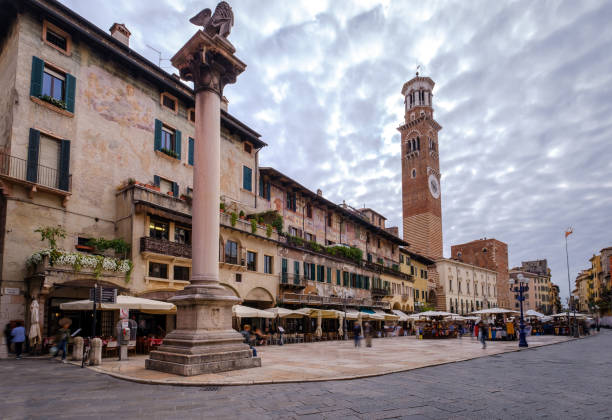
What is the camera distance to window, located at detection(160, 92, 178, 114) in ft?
86.5

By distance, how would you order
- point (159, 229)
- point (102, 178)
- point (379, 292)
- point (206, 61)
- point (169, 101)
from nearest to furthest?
point (206, 61)
point (102, 178)
point (159, 229)
point (169, 101)
point (379, 292)

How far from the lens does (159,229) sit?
2316 cm

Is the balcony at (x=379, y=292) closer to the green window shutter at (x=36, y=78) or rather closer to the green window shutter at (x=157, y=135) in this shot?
the green window shutter at (x=157, y=135)

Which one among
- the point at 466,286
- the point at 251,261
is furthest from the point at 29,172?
the point at 466,286

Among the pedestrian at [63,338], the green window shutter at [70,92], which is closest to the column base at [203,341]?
the pedestrian at [63,338]

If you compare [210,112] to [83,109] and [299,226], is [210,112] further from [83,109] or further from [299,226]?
[299,226]

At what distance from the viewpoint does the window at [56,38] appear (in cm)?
2045

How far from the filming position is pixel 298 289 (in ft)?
108

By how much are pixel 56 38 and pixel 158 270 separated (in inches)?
486

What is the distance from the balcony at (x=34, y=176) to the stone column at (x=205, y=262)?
923 centimetres

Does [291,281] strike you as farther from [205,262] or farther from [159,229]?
[205,262]

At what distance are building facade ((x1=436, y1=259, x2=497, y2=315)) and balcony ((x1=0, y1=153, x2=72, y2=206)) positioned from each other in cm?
6105

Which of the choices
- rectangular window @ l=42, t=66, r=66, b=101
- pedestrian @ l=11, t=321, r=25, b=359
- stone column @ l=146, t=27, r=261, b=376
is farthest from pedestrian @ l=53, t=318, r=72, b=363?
rectangular window @ l=42, t=66, r=66, b=101

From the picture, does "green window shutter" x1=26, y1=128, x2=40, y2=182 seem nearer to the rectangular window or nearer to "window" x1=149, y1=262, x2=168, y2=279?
the rectangular window
